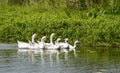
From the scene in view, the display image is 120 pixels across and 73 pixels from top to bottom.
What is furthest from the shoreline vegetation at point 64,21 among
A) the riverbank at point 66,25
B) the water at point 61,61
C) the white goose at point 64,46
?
the water at point 61,61

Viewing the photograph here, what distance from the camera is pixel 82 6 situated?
41312mm

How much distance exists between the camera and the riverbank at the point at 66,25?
108 ft

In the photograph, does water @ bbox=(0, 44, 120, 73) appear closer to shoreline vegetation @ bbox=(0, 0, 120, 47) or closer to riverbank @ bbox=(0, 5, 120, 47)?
riverbank @ bbox=(0, 5, 120, 47)

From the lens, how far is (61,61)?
1026 inches

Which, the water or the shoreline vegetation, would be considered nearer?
the water

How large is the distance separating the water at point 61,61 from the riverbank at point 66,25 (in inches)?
78.5

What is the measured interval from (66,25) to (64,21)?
471 mm

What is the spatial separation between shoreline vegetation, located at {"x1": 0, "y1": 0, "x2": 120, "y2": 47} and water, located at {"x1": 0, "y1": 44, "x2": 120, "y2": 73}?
2.22 metres

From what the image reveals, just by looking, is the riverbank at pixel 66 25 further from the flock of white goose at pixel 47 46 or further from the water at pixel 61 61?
the water at pixel 61 61

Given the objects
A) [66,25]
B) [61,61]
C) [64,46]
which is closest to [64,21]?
[66,25]

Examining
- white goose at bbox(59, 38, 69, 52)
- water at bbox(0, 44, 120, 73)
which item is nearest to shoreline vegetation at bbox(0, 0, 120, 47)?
white goose at bbox(59, 38, 69, 52)

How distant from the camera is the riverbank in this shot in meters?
33.0

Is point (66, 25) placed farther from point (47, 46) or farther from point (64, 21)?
point (47, 46)

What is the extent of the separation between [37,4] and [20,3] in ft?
6.70
